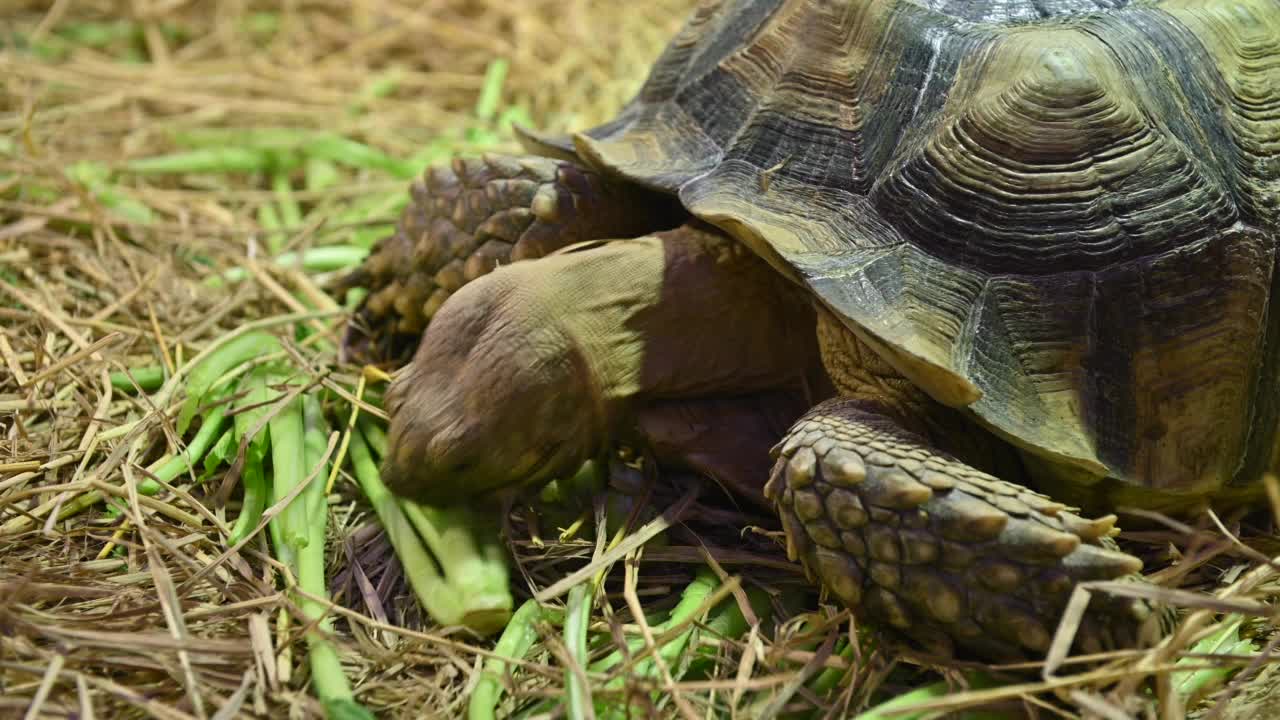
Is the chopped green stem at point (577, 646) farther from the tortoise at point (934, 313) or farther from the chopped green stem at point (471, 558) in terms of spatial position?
the tortoise at point (934, 313)

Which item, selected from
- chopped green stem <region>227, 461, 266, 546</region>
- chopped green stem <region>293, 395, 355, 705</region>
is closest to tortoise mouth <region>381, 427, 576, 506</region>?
chopped green stem <region>293, 395, 355, 705</region>

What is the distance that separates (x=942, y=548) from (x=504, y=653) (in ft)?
2.69

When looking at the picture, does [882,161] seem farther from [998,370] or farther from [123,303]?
[123,303]

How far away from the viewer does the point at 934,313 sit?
6.90 feet

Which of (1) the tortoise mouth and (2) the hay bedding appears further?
(1) the tortoise mouth

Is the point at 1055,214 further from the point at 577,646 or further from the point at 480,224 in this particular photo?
the point at 480,224

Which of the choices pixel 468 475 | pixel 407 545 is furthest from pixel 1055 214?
pixel 407 545

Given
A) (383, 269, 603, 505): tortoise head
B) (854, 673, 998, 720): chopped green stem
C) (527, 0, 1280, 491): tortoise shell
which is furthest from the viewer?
(383, 269, 603, 505): tortoise head

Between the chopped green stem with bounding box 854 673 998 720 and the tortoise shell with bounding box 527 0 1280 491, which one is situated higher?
the tortoise shell with bounding box 527 0 1280 491

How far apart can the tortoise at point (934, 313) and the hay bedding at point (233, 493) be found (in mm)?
152

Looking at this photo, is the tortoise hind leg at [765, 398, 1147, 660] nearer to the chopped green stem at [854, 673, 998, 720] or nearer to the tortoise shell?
the chopped green stem at [854, 673, 998, 720]

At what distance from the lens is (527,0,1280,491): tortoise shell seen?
7.00ft

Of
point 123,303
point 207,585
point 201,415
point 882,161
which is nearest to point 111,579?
point 207,585

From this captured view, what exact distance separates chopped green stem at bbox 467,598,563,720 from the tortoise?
1.13 ft
